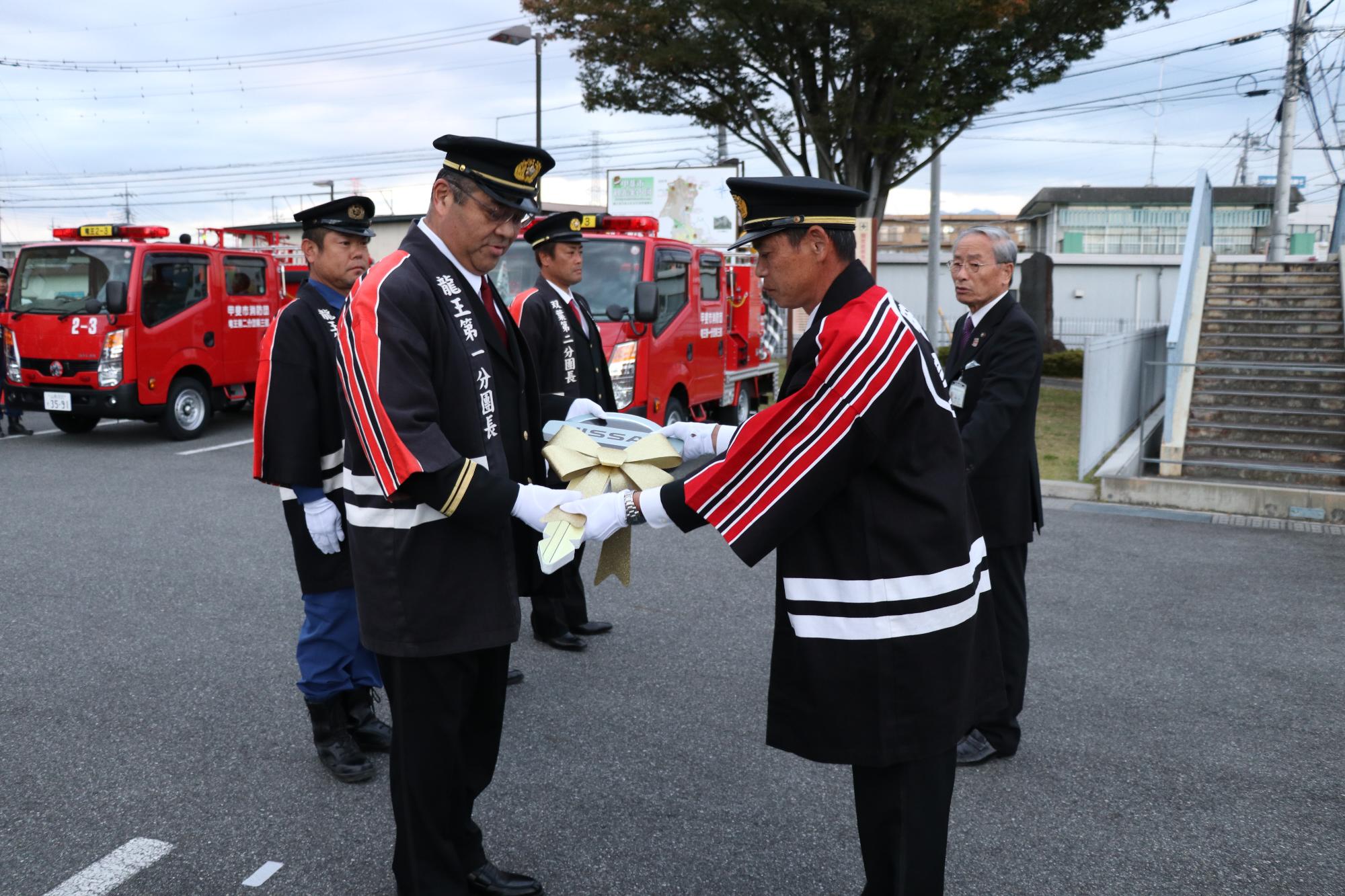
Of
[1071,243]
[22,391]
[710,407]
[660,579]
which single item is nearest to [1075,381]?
[710,407]

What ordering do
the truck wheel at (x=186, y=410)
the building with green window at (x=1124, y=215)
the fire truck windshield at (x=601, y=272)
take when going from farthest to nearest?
the building with green window at (x=1124, y=215)
the truck wheel at (x=186, y=410)
the fire truck windshield at (x=601, y=272)

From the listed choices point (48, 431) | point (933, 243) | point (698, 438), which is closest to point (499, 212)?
point (698, 438)

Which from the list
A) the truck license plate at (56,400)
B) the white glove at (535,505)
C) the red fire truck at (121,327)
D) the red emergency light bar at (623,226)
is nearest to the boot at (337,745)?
the white glove at (535,505)

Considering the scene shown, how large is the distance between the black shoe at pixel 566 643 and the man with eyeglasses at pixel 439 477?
7.09 feet

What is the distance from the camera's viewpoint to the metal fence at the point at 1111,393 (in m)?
9.11

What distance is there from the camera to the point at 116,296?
10.0 metres

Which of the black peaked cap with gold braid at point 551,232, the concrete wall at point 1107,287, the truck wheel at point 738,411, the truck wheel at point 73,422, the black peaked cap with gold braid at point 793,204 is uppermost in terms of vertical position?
the concrete wall at point 1107,287

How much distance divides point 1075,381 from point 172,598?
16800 millimetres

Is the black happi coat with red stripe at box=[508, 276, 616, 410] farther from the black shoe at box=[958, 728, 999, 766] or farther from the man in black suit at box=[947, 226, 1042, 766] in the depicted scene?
the black shoe at box=[958, 728, 999, 766]

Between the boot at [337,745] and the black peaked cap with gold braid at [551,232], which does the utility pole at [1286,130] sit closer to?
the black peaked cap with gold braid at [551,232]

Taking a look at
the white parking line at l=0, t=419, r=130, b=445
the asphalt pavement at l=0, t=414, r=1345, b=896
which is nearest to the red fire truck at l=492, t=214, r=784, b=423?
the asphalt pavement at l=0, t=414, r=1345, b=896

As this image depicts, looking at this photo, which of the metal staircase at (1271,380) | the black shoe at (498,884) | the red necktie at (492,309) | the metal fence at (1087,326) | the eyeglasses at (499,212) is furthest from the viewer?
the metal fence at (1087,326)

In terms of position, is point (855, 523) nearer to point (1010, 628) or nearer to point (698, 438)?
point (698, 438)

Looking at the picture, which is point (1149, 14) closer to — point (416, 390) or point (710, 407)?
point (710, 407)
